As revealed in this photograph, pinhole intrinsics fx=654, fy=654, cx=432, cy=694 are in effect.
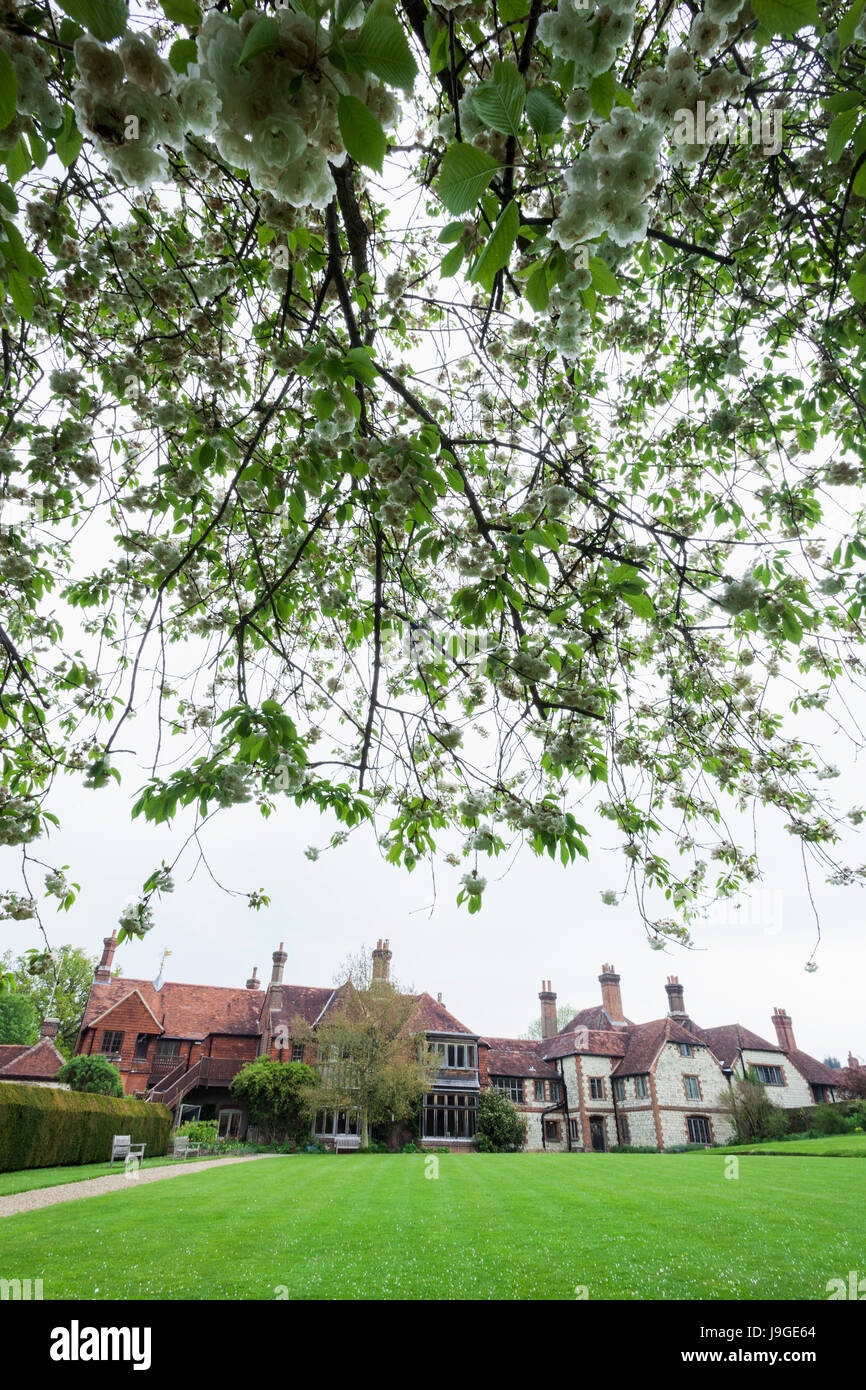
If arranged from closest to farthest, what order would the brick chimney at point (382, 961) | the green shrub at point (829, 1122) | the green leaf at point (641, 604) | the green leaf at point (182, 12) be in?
the green leaf at point (182, 12) < the green leaf at point (641, 604) < the green shrub at point (829, 1122) < the brick chimney at point (382, 961)

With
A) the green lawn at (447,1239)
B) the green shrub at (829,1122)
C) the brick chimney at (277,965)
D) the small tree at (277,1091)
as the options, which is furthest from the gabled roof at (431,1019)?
the green lawn at (447,1239)

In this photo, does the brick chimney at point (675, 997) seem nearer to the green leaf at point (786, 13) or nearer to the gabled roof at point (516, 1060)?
the gabled roof at point (516, 1060)

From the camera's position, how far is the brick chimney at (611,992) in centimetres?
3275

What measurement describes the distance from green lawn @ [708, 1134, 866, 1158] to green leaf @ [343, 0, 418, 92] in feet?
76.2

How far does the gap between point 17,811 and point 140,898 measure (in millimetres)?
757

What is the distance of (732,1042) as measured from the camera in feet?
101

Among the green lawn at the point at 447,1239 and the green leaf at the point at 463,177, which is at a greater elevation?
the green leaf at the point at 463,177

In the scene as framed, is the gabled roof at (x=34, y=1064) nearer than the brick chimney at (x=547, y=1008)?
Yes

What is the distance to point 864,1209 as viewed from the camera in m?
9.01

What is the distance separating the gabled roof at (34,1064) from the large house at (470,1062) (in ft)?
7.85

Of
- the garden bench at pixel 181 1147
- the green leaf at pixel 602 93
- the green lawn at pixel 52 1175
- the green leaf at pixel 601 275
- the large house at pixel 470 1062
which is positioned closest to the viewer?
the green leaf at pixel 602 93

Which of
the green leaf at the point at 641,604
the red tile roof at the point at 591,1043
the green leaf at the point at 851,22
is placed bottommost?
the red tile roof at the point at 591,1043
